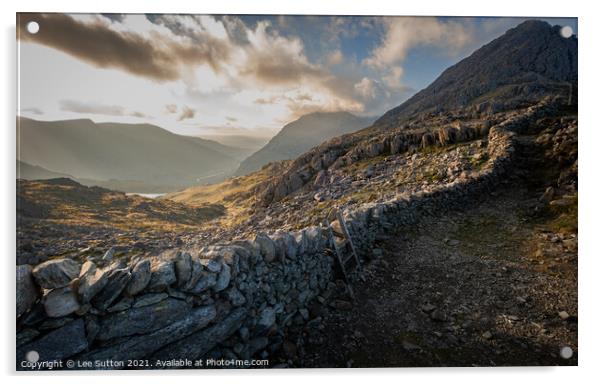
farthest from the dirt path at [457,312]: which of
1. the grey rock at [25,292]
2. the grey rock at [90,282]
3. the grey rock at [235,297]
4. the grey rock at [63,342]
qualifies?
the grey rock at [25,292]

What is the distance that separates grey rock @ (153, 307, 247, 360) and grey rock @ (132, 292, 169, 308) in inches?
36.3

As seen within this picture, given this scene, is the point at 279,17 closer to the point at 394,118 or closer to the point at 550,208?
the point at 550,208

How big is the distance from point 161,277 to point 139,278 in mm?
271

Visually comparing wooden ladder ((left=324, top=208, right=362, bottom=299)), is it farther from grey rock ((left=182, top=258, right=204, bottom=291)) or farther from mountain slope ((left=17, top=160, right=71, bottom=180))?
mountain slope ((left=17, top=160, right=71, bottom=180))

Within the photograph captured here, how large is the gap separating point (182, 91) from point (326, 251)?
5.49 m

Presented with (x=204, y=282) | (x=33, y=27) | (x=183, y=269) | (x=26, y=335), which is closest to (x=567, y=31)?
(x=204, y=282)

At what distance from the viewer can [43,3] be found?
20.5ft

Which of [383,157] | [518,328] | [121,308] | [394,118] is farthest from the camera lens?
[394,118]

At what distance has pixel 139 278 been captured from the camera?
3.88 m

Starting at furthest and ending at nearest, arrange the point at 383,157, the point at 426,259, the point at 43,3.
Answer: the point at 383,157 → the point at 426,259 → the point at 43,3

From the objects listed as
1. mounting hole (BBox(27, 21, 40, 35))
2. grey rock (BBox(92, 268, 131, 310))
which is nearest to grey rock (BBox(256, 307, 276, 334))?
grey rock (BBox(92, 268, 131, 310))

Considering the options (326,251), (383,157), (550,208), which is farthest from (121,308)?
(383,157)

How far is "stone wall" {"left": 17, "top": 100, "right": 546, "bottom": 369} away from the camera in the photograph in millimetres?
3488

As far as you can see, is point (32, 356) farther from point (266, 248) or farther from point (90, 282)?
point (266, 248)
